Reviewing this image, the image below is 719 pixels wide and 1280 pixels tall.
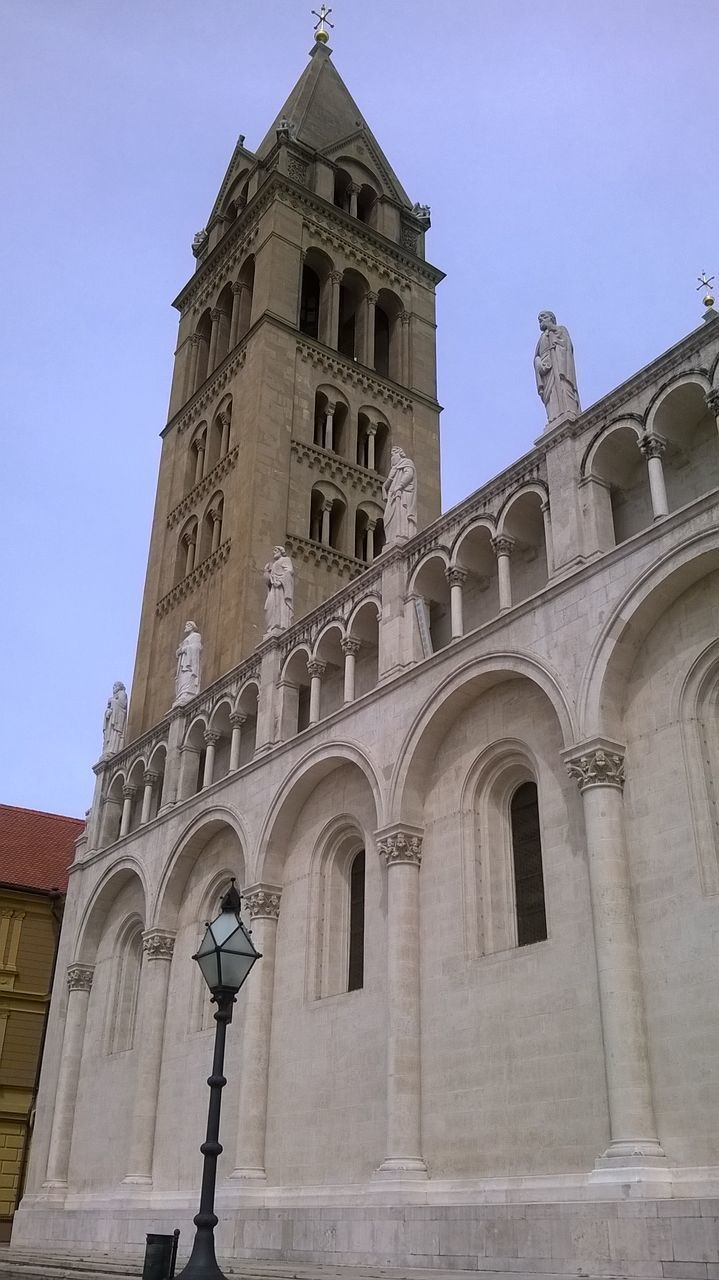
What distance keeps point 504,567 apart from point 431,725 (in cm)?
313

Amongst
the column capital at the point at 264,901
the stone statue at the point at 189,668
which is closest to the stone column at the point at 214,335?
the stone statue at the point at 189,668

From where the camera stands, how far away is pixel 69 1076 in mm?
29891

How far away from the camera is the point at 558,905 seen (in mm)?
16828

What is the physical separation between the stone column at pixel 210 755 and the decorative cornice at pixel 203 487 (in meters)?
11.6

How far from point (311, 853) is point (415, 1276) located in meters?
9.69

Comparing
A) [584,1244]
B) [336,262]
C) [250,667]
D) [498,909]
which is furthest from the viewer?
[336,262]

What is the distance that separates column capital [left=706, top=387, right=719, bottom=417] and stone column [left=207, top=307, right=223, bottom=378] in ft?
91.7

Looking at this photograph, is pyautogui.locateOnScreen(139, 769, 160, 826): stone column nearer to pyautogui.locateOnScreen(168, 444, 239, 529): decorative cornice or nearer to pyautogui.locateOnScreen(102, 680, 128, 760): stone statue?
pyautogui.locateOnScreen(102, 680, 128, 760): stone statue

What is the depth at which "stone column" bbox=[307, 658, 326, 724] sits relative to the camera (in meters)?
24.0

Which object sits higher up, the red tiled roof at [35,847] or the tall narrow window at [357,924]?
the red tiled roof at [35,847]

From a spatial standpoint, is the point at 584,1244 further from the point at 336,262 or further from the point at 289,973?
the point at 336,262

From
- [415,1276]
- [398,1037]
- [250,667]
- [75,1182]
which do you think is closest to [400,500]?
[250,667]

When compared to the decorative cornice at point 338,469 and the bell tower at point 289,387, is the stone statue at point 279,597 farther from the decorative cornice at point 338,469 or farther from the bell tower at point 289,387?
the decorative cornice at point 338,469

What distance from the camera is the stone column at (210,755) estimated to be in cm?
2803
